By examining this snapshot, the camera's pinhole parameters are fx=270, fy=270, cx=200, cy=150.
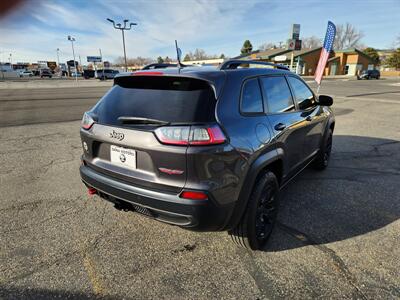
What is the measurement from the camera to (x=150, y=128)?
7.04 feet

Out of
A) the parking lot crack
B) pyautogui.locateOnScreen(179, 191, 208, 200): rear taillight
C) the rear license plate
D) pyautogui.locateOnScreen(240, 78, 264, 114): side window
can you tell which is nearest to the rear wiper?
the rear license plate

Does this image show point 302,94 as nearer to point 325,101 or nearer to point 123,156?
point 325,101

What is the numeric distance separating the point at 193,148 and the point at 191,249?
1.22m

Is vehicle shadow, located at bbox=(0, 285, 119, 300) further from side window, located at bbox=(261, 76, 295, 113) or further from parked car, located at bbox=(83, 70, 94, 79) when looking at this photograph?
parked car, located at bbox=(83, 70, 94, 79)

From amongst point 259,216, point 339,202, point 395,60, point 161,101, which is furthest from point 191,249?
point 395,60

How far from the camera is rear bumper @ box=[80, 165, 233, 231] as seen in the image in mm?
2051

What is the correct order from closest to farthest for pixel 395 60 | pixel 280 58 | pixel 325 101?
pixel 325 101, pixel 280 58, pixel 395 60

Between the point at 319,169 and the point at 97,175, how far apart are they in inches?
150

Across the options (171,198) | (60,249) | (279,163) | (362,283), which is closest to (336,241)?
(362,283)

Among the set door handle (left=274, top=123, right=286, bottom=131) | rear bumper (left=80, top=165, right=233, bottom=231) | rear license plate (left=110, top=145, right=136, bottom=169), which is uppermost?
door handle (left=274, top=123, right=286, bottom=131)

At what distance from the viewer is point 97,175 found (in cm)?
258

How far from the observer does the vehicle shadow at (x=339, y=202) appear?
2.96 metres

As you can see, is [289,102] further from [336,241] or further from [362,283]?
[362,283]

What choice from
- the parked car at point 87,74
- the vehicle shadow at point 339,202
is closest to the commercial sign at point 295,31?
the vehicle shadow at point 339,202
